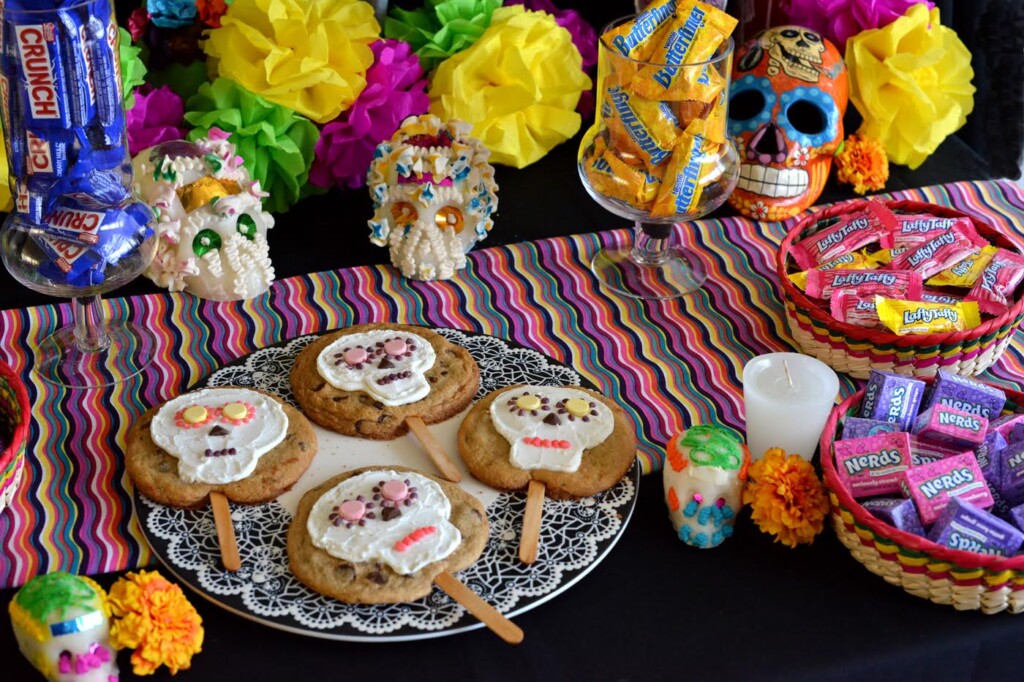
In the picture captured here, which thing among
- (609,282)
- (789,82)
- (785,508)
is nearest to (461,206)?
(609,282)

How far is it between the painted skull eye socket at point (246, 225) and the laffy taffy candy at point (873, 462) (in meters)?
0.74

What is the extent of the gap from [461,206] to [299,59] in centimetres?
29

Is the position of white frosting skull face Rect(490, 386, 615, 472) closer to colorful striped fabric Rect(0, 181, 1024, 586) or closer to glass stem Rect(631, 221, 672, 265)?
colorful striped fabric Rect(0, 181, 1024, 586)

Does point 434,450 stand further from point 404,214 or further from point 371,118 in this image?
point 371,118

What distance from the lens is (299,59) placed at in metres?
1.50

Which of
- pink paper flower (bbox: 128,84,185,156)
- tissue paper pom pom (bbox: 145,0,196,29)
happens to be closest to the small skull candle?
pink paper flower (bbox: 128,84,185,156)

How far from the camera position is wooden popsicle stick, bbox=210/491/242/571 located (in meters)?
1.04

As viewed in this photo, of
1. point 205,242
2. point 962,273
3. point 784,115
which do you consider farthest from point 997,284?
point 205,242

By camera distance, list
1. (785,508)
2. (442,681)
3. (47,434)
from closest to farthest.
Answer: (442,681)
(785,508)
(47,434)

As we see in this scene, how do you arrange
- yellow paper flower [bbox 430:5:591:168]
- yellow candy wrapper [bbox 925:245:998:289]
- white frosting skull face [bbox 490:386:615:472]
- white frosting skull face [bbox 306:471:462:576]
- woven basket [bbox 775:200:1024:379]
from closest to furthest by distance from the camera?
white frosting skull face [bbox 306:471:462:576]
white frosting skull face [bbox 490:386:615:472]
woven basket [bbox 775:200:1024:379]
yellow candy wrapper [bbox 925:245:998:289]
yellow paper flower [bbox 430:5:591:168]

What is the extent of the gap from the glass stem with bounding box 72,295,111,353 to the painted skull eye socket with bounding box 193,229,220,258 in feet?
0.43

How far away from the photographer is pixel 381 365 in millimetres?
1237

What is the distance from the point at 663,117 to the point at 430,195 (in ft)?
0.99

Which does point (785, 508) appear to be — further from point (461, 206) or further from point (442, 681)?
point (461, 206)
